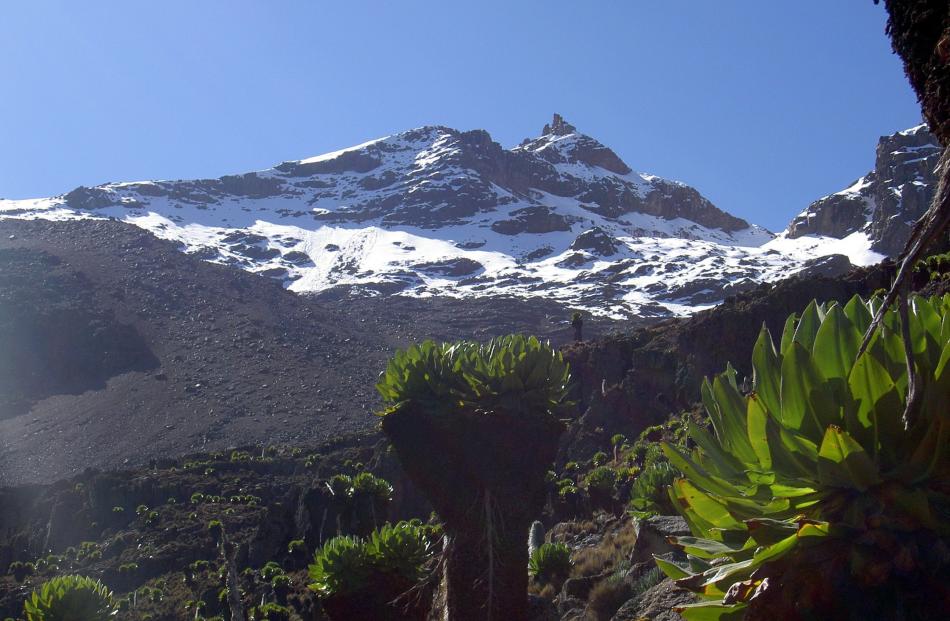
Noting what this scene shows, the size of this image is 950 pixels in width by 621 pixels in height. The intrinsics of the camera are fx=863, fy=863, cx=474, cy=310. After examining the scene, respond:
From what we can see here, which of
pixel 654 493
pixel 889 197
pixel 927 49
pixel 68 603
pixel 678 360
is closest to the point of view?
pixel 927 49

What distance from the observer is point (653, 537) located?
8062 mm

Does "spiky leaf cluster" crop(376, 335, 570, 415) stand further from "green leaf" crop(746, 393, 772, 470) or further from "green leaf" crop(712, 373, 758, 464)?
"green leaf" crop(746, 393, 772, 470)

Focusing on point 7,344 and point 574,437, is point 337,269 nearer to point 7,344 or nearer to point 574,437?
point 7,344

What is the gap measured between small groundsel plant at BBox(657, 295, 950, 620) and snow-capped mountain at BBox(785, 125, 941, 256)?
356 feet

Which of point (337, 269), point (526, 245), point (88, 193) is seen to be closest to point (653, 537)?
point (337, 269)

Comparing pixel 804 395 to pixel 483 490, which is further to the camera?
pixel 483 490

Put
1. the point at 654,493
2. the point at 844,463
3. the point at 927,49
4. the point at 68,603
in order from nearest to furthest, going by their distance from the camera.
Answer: the point at 844,463 < the point at 927,49 < the point at 654,493 < the point at 68,603

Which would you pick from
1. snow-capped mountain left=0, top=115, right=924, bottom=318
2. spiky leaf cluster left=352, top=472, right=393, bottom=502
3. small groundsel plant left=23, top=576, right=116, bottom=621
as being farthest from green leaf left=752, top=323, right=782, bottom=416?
snow-capped mountain left=0, top=115, right=924, bottom=318

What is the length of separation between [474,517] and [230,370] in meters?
61.8

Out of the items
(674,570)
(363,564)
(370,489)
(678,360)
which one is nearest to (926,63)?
(674,570)

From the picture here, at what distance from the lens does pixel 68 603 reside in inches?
416

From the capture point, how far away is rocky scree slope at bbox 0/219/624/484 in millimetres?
56000

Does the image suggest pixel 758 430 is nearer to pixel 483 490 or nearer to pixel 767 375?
pixel 767 375

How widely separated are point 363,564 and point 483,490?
1.82m
